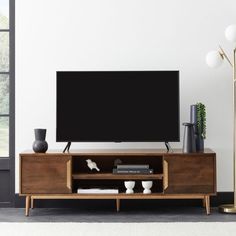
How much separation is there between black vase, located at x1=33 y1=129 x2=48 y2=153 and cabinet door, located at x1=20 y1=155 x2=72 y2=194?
0.09 metres

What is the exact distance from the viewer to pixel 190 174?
5688 mm

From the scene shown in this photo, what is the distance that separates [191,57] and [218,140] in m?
0.82

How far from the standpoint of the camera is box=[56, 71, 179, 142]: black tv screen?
232 inches

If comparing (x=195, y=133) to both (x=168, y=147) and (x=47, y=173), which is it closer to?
(x=168, y=147)

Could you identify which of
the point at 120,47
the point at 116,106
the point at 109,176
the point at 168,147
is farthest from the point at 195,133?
the point at 120,47

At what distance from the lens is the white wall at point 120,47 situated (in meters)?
6.16

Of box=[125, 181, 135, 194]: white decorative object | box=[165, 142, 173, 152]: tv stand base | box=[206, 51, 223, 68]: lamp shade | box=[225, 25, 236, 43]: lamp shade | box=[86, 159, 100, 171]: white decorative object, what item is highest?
box=[225, 25, 236, 43]: lamp shade

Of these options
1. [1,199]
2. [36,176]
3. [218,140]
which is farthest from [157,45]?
[1,199]

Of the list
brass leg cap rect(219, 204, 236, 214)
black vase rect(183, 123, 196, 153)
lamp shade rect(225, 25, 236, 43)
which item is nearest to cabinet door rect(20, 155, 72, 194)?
black vase rect(183, 123, 196, 153)

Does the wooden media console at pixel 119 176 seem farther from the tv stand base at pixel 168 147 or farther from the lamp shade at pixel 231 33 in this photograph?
the lamp shade at pixel 231 33

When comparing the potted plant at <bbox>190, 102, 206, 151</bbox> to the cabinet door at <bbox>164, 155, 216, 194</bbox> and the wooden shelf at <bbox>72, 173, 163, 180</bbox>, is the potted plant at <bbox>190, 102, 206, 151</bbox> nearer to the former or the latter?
the cabinet door at <bbox>164, 155, 216, 194</bbox>

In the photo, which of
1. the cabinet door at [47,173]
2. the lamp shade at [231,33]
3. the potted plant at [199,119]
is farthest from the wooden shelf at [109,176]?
the lamp shade at [231,33]

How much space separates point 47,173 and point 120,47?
55.2 inches

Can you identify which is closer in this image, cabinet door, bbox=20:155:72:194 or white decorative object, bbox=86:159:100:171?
cabinet door, bbox=20:155:72:194
